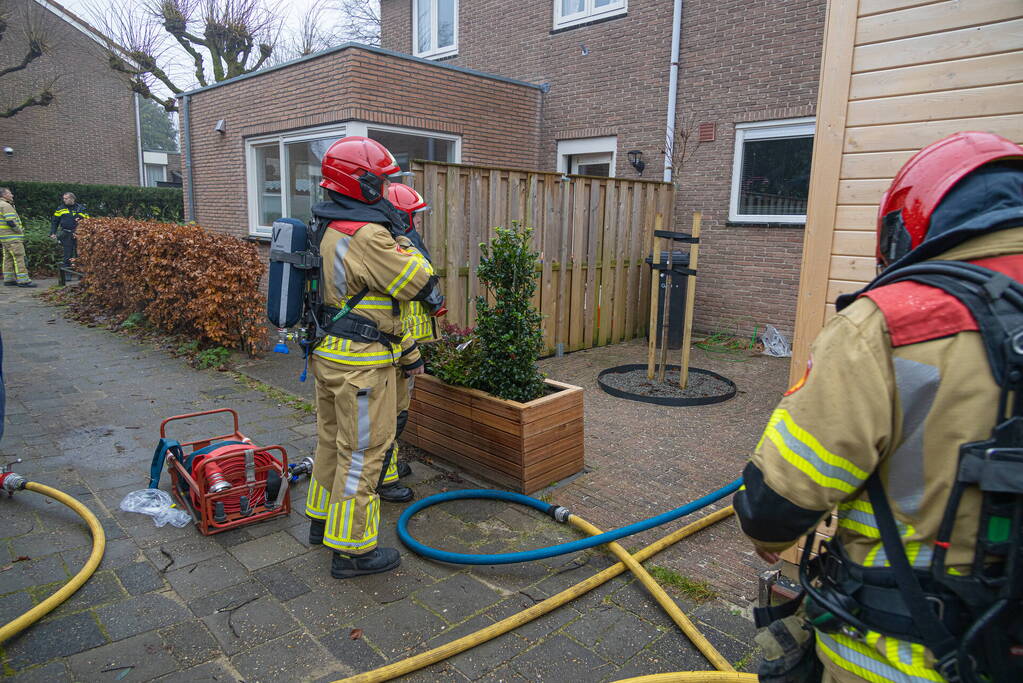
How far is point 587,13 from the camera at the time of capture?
427 inches

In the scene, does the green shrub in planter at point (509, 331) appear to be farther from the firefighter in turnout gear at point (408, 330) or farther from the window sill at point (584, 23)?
the window sill at point (584, 23)

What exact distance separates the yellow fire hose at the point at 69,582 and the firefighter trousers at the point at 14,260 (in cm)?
1235

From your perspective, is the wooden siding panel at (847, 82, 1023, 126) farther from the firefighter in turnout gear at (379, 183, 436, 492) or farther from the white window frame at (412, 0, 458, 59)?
the white window frame at (412, 0, 458, 59)

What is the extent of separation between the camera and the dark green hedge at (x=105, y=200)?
743 inches

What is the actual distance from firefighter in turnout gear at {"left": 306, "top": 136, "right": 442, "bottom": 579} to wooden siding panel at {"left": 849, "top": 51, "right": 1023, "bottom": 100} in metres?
2.14

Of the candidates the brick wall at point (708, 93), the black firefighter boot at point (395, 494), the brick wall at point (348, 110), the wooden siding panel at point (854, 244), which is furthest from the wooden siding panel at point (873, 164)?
the brick wall at point (348, 110)

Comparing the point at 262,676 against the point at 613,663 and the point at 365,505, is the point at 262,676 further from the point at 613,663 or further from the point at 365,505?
the point at 613,663

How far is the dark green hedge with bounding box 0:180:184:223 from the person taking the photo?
18.9 meters

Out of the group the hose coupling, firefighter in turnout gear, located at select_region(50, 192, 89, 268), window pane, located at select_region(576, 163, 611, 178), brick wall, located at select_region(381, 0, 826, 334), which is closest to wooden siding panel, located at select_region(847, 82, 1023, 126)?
the hose coupling

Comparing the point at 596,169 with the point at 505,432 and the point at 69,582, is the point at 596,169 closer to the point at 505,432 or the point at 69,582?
the point at 505,432

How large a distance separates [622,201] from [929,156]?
743cm

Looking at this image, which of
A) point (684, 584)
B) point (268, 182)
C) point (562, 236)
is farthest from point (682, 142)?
point (684, 584)

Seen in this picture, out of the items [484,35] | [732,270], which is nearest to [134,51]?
[484,35]

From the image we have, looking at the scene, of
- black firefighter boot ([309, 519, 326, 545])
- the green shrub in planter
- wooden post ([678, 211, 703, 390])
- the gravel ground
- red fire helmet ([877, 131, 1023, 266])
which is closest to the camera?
red fire helmet ([877, 131, 1023, 266])
